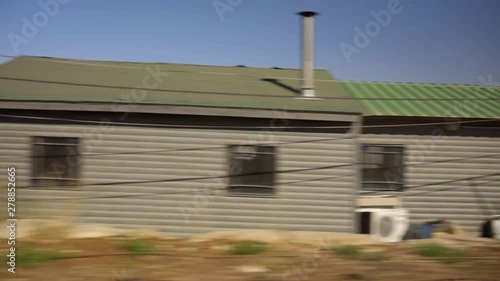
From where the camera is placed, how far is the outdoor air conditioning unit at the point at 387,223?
12703 mm

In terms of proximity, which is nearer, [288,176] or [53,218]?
[53,218]

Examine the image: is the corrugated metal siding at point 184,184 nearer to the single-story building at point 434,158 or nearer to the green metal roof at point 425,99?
the single-story building at point 434,158

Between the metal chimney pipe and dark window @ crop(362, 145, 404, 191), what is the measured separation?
2118 millimetres

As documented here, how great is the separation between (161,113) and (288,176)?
9.47ft

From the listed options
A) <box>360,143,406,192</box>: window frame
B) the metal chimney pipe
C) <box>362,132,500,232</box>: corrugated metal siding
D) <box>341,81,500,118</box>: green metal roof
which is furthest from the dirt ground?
<box>341,81,500,118</box>: green metal roof

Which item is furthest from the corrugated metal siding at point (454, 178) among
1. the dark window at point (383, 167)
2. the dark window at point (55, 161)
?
the dark window at point (55, 161)

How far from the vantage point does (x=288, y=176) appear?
11.8m

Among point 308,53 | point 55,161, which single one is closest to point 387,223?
point 308,53

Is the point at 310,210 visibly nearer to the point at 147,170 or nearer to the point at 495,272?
the point at 147,170

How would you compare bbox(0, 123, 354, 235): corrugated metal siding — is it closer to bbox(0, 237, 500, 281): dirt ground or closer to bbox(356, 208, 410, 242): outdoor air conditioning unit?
bbox(356, 208, 410, 242): outdoor air conditioning unit

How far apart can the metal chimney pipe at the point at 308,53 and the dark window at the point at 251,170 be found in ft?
6.06

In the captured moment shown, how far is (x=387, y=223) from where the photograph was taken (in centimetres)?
1273

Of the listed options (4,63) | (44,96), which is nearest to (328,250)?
(44,96)

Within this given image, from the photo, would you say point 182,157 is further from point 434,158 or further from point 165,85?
point 434,158
